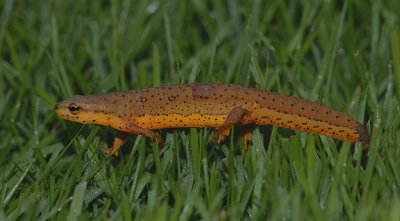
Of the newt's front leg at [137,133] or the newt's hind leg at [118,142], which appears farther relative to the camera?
the newt's hind leg at [118,142]

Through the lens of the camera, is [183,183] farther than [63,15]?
No

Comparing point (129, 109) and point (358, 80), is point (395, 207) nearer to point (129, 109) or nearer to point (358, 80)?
point (129, 109)

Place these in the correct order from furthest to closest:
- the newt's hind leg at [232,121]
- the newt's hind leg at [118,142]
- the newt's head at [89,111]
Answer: the newt's hind leg at [118,142] < the newt's head at [89,111] < the newt's hind leg at [232,121]

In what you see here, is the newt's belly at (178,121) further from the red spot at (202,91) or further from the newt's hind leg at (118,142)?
the newt's hind leg at (118,142)

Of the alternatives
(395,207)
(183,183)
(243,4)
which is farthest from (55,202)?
(243,4)

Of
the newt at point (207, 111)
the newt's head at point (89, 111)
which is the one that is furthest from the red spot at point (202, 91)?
the newt's head at point (89, 111)

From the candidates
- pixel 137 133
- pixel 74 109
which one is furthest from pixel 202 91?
pixel 74 109

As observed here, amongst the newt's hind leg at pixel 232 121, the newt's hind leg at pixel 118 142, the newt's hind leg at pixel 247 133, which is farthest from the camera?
Answer: the newt's hind leg at pixel 118 142

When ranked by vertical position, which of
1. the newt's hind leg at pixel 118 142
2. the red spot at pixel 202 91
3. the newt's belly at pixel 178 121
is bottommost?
the newt's hind leg at pixel 118 142

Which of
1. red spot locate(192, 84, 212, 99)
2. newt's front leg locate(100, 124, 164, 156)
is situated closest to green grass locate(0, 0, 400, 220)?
newt's front leg locate(100, 124, 164, 156)
